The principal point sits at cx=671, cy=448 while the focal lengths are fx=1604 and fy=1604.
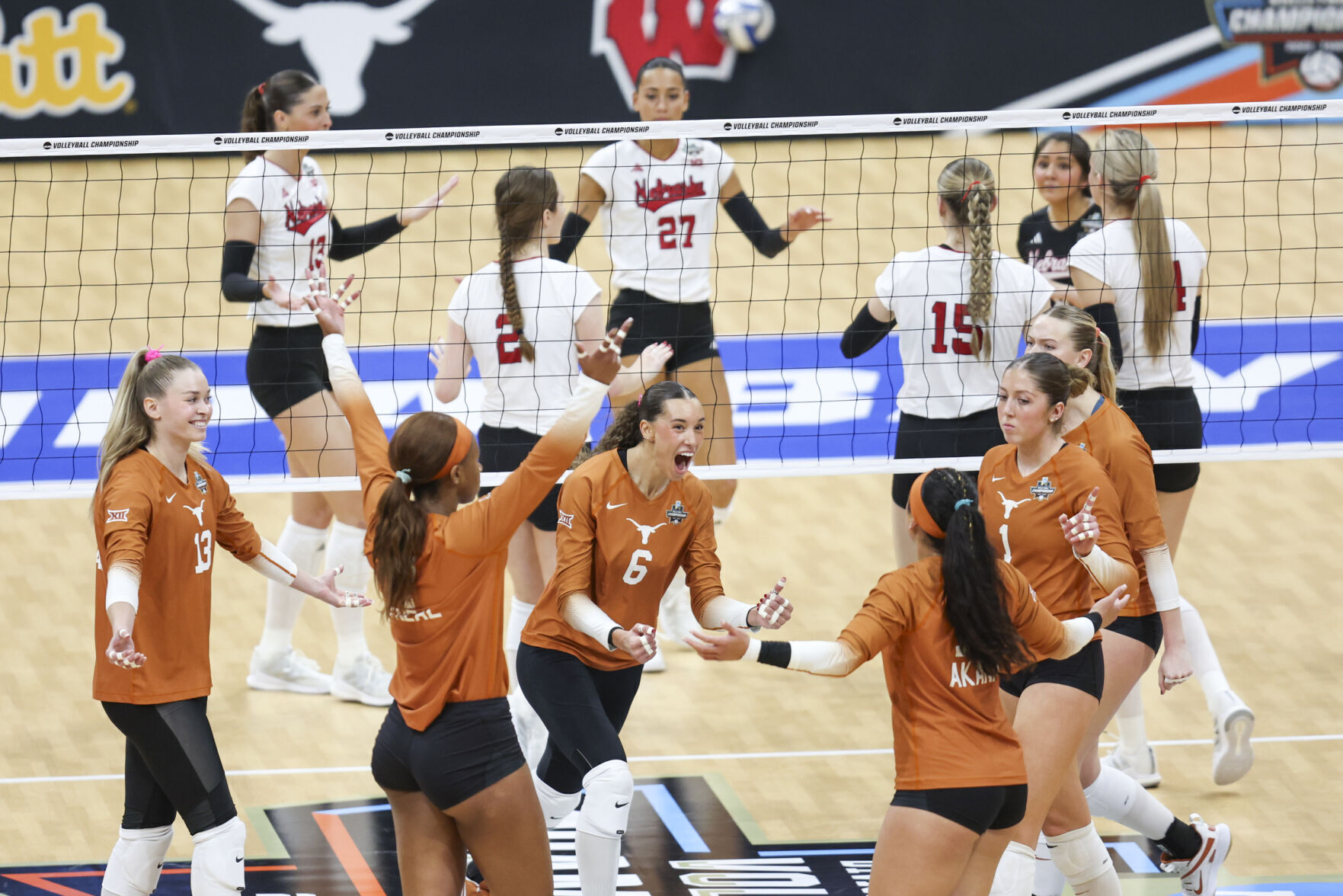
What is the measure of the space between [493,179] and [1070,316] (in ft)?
29.3

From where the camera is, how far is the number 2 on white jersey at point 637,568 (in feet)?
15.9

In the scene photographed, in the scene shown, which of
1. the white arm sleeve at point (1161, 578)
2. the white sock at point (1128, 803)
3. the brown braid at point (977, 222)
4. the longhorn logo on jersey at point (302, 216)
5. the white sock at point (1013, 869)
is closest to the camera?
the white sock at point (1013, 869)

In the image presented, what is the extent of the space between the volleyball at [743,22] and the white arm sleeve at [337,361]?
29.4 ft

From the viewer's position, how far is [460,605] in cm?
427

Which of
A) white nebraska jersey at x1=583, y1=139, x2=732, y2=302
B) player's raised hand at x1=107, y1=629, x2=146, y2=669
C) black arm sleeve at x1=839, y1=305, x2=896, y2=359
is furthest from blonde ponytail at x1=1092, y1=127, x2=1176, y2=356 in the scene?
player's raised hand at x1=107, y1=629, x2=146, y2=669

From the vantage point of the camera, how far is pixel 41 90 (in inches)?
523

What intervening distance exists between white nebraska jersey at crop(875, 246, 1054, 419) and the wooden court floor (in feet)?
4.79

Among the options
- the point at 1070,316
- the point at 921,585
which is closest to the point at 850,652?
the point at 921,585

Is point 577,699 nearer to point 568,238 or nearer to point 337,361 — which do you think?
point 337,361

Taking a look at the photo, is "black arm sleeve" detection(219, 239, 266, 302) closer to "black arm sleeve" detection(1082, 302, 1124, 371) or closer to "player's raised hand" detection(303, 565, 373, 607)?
"player's raised hand" detection(303, 565, 373, 607)

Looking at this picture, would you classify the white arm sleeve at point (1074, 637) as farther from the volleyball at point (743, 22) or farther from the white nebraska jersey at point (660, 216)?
the volleyball at point (743, 22)

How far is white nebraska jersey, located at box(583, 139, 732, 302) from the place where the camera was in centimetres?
718

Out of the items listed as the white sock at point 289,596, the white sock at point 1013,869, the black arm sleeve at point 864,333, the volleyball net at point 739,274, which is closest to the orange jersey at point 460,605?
the white sock at point 1013,869

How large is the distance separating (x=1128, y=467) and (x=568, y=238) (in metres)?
3.05
